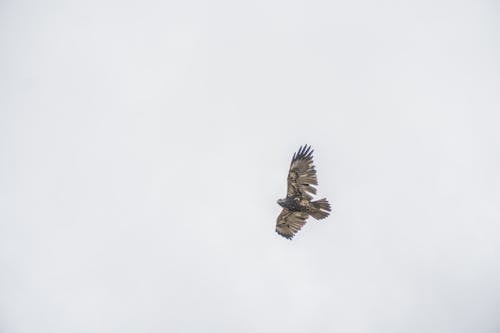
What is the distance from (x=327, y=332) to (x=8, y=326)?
272 ft

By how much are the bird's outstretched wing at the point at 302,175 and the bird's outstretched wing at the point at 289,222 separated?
1.32 meters

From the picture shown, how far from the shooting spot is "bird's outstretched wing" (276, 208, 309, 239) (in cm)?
2223

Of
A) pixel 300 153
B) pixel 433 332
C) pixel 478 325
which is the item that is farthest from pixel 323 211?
pixel 478 325

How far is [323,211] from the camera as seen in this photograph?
20.5 m

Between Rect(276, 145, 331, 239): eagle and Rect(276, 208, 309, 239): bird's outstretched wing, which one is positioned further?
Rect(276, 208, 309, 239): bird's outstretched wing

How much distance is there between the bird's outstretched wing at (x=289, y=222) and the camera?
72.9 ft

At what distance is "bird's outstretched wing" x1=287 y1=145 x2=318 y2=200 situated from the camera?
67.7 feet

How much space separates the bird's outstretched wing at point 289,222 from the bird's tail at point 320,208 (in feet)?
4.33

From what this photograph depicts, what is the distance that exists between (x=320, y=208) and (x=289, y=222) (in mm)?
2646

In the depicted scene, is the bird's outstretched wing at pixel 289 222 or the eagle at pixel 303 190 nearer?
the eagle at pixel 303 190

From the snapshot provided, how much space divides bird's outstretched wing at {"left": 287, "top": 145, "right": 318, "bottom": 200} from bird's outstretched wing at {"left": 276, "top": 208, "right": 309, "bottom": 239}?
1.32 m

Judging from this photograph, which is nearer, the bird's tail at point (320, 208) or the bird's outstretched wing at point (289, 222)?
the bird's tail at point (320, 208)

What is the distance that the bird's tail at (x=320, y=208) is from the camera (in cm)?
2047

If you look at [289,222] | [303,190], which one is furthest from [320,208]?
[289,222]
